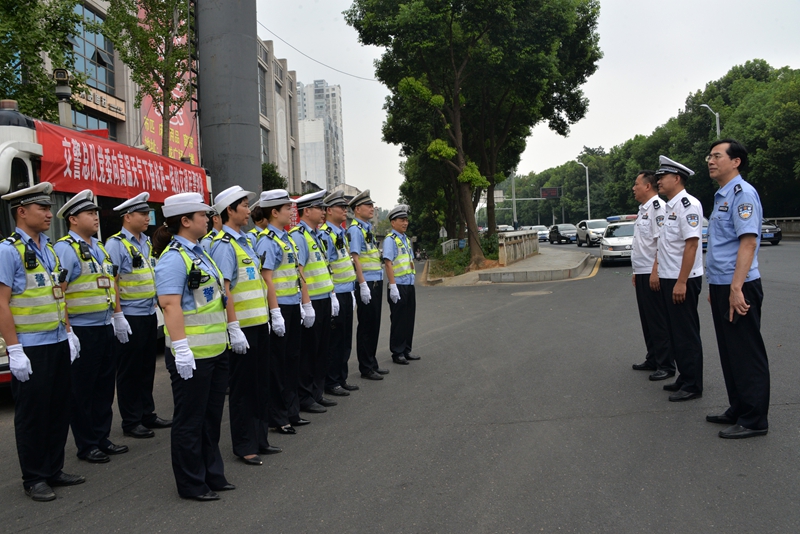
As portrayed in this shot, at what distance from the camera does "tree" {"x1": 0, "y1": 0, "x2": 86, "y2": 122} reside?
10.3m

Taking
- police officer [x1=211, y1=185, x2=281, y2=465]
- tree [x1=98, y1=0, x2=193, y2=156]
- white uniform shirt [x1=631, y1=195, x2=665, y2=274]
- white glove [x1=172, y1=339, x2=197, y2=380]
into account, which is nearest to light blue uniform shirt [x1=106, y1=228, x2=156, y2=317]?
police officer [x1=211, y1=185, x2=281, y2=465]

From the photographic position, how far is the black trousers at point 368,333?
24.6 ft

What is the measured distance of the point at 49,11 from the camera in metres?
11.0

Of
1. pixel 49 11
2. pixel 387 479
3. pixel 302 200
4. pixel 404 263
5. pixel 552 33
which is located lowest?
pixel 387 479

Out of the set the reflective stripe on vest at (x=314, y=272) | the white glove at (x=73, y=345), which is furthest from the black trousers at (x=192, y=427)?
the reflective stripe on vest at (x=314, y=272)

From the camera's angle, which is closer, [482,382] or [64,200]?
[482,382]

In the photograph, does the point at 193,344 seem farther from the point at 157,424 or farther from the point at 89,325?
the point at 157,424

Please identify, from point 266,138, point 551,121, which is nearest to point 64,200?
point 551,121

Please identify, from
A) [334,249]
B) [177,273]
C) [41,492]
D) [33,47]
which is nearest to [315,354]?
[334,249]

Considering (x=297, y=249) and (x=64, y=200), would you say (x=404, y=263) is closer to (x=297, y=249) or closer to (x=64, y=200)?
(x=297, y=249)

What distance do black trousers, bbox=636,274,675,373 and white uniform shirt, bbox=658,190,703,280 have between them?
0.63 metres

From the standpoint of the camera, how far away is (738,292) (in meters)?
4.73

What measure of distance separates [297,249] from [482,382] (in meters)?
2.41

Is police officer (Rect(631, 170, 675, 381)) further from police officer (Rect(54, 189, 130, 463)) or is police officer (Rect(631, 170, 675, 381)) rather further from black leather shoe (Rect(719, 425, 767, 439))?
police officer (Rect(54, 189, 130, 463))
